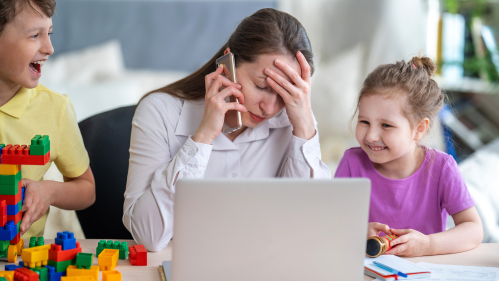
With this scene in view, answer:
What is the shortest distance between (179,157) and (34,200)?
35cm

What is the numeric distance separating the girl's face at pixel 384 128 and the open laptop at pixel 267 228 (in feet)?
1.72

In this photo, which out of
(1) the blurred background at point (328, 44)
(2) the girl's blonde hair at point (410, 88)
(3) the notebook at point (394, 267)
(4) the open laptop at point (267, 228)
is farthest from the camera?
(1) the blurred background at point (328, 44)

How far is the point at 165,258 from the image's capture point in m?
0.99

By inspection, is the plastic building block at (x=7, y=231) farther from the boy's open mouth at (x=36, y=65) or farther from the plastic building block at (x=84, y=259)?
the boy's open mouth at (x=36, y=65)

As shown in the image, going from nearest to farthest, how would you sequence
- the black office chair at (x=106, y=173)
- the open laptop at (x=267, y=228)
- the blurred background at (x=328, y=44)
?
the open laptop at (x=267, y=228) < the black office chair at (x=106, y=173) < the blurred background at (x=328, y=44)

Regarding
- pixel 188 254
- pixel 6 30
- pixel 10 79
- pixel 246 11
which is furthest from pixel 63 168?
pixel 246 11

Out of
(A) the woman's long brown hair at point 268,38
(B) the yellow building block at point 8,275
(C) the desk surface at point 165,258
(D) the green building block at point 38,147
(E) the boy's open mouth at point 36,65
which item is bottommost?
(C) the desk surface at point 165,258

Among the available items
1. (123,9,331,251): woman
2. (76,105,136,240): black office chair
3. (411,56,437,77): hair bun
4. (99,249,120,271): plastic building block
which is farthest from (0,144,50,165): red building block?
(411,56,437,77): hair bun

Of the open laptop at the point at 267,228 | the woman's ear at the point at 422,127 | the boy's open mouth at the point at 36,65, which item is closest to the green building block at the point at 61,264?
the open laptop at the point at 267,228

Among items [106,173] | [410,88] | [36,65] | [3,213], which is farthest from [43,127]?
[410,88]

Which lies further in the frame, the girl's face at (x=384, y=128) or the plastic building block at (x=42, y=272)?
the girl's face at (x=384, y=128)

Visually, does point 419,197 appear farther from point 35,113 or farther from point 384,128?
point 35,113

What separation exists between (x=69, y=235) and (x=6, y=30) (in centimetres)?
54

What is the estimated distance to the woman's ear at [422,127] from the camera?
4.09ft
